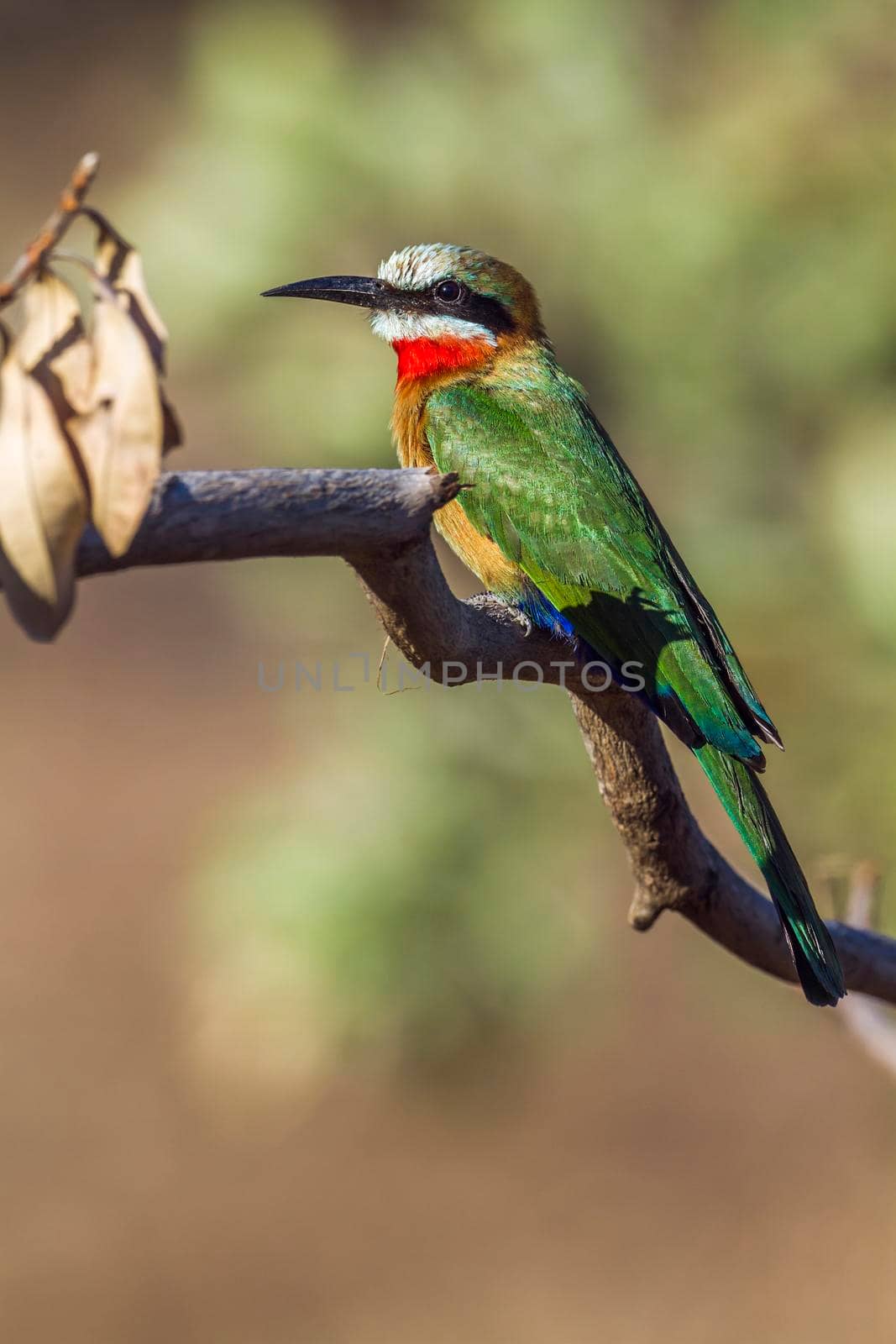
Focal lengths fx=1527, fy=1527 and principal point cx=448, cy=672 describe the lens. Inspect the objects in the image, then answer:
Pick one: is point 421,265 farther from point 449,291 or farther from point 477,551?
point 477,551

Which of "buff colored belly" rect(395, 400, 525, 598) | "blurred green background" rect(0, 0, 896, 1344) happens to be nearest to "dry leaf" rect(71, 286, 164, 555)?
Result: "buff colored belly" rect(395, 400, 525, 598)

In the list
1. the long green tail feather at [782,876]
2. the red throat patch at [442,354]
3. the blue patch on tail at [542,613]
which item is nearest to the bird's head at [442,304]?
the red throat patch at [442,354]

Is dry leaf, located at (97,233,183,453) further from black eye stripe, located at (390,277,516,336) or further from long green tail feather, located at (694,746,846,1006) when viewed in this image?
black eye stripe, located at (390,277,516,336)

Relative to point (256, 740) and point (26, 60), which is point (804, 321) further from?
point (26, 60)

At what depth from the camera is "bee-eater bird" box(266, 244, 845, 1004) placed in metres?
1.84

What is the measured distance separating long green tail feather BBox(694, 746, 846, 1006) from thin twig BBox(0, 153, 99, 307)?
112 cm

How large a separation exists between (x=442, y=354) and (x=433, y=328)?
5cm

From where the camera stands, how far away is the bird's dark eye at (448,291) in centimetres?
260

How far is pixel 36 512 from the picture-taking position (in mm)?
888

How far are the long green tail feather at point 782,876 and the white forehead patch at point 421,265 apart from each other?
3.68 ft

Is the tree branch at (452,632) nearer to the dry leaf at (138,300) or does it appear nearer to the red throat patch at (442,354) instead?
the dry leaf at (138,300)

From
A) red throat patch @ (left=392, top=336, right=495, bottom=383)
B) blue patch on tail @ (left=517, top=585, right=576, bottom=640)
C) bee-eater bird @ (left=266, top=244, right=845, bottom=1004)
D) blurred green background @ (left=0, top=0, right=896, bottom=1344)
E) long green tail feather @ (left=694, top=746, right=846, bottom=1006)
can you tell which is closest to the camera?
long green tail feather @ (left=694, top=746, right=846, bottom=1006)

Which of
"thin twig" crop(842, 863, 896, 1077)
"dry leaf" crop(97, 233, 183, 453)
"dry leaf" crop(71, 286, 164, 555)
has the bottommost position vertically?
"thin twig" crop(842, 863, 896, 1077)

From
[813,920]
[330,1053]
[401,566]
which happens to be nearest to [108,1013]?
[330,1053]
